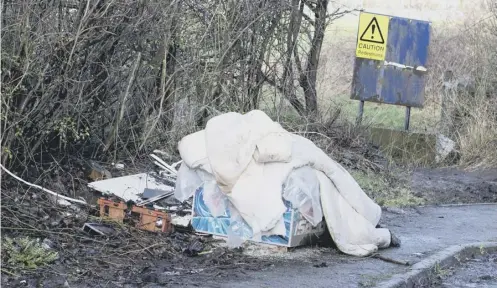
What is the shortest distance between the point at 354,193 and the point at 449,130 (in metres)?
10.1

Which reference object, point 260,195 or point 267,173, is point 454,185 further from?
point 260,195

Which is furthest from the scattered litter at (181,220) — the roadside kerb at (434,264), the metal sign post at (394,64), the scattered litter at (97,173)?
the metal sign post at (394,64)

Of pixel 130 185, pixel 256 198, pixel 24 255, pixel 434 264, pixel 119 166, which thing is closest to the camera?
pixel 24 255

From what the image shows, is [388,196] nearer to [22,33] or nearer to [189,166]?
[189,166]

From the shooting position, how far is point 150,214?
746 centimetres

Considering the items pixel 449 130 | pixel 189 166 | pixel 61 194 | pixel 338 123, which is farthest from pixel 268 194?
pixel 449 130

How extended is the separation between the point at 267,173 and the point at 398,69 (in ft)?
32.2

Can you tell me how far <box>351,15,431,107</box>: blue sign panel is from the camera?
16.3 meters

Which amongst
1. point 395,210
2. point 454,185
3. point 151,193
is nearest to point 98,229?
point 151,193

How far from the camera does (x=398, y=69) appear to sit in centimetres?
1647

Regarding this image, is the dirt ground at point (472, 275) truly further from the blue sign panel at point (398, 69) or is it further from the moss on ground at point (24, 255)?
the blue sign panel at point (398, 69)

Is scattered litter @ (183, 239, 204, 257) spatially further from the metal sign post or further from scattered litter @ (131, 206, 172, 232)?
the metal sign post

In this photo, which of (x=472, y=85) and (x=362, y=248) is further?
(x=472, y=85)

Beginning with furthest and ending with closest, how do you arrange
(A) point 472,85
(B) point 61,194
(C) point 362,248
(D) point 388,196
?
(A) point 472,85 → (D) point 388,196 → (B) point 61,194 → (C) point 362,248
